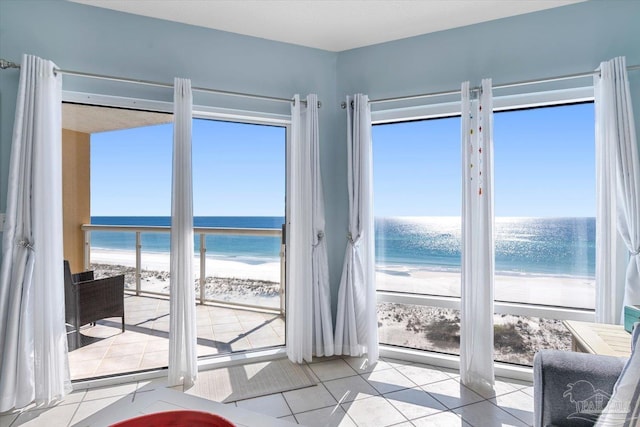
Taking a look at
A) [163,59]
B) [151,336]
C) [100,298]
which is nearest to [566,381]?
[151,336]

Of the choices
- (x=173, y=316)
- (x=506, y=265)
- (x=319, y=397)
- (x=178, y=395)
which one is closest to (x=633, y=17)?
(x=506, y=265)

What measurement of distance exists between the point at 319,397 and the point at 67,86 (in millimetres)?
2711

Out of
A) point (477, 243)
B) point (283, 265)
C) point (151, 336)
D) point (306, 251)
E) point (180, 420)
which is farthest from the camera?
point (283, 265)

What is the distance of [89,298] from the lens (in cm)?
269

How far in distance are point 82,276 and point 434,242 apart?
2730 mm

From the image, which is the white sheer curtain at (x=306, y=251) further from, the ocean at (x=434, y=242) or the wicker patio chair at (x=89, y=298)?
the wicker patio chair at (x=89, y=298)

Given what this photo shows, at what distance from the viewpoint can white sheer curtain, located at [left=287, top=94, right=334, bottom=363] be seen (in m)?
3.02

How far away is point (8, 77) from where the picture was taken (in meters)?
2.39

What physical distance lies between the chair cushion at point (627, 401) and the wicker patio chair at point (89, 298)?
2.94m

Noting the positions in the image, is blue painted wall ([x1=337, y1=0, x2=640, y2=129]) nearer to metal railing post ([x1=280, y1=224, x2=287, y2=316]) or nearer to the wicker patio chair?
metal railing post ([x1=280, y1=224, x2=287, y2=316])

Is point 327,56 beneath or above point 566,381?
above

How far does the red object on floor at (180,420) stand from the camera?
3.31ft

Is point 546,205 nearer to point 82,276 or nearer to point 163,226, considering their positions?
point 163,226

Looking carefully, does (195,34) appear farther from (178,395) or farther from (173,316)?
(178,395)
